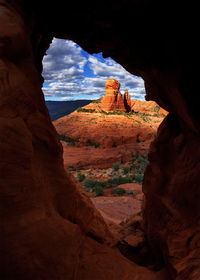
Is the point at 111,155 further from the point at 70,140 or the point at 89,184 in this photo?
the point at 89,184

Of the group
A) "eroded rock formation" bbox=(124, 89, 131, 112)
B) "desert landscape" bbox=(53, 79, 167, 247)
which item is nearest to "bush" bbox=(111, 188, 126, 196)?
"desert landscape" bbox=(53, 79, 167, 247)

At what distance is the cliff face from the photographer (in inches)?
81.5

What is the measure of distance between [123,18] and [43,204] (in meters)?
3.23

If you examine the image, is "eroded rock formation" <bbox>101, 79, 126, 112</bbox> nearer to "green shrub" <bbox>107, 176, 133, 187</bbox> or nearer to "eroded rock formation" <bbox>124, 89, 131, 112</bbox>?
"eroded rock formation" <bbox>124, 89, 131, 112</bbox>

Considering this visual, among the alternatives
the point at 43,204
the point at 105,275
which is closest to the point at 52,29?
the point at 43,204

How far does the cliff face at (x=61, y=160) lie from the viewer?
2070 millimetres

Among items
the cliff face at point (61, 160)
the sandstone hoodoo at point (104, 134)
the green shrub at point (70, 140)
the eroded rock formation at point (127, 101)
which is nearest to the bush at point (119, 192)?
the cliff face at point (61, 160)

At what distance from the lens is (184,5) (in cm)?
252

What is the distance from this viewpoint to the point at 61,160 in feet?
11.7

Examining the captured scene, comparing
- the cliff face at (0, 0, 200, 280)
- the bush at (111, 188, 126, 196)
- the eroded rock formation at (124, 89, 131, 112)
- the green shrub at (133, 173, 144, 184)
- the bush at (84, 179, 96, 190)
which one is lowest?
the bush at (84, 179, 96, 190)

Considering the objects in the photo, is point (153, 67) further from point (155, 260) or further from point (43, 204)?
point (155, 260)

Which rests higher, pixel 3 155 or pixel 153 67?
pixel 153 67

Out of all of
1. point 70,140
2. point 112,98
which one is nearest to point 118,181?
point 70,140

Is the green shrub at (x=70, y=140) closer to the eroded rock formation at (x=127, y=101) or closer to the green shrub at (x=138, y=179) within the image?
the green shrub at (x=138, y=179)
